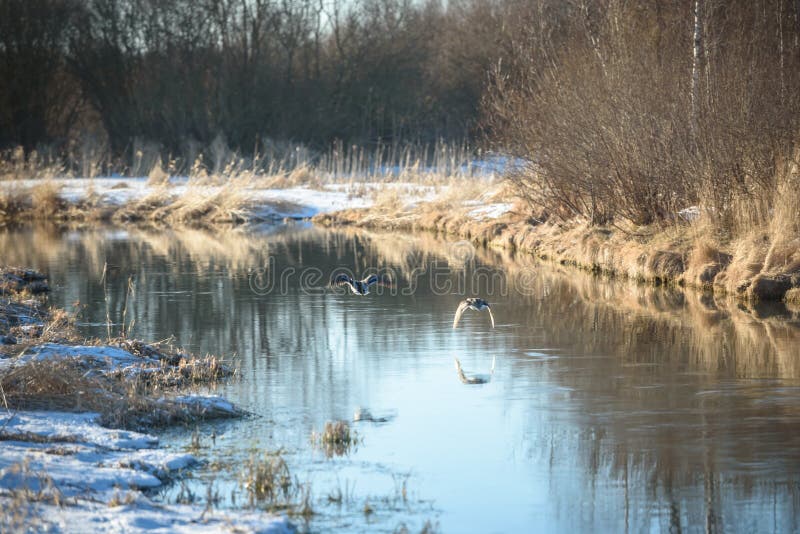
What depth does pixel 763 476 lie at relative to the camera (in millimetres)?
6422

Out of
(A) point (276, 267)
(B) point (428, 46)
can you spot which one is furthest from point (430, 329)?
(B) point (428, 46)

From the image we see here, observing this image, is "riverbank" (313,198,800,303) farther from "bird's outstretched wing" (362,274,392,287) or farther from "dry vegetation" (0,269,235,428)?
"dry vegetation" (0,269,235,428)

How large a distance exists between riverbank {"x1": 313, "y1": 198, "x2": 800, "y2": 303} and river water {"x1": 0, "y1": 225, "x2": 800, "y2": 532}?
0.38 metres

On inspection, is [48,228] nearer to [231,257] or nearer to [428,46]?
[231,257]

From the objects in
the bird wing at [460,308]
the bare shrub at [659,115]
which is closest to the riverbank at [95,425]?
the bird wing at [460,308]

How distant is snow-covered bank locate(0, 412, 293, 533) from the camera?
519 centimetres

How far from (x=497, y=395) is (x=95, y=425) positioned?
3.20 meters

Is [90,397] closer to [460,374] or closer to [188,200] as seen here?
[460,374]

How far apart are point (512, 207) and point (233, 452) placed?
1533 cm

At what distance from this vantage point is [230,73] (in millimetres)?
38156

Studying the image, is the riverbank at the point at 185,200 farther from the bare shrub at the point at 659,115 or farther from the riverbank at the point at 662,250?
the bare shrub at the point at 659,115

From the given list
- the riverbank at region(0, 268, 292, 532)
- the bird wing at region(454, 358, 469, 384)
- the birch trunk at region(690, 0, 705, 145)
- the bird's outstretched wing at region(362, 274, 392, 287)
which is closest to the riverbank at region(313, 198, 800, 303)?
the birch trunk at region(690, 0, 705, 145)

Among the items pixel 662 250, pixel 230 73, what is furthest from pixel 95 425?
pixel 230 73

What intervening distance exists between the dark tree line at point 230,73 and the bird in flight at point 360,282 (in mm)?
21562
